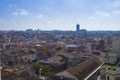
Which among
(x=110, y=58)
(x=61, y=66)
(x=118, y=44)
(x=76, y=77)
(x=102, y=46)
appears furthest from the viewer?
(x=102, y=46)

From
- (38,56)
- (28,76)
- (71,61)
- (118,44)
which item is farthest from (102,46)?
(28,76)

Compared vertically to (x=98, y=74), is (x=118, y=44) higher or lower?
higher

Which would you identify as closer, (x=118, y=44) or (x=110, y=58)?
(x=110, y=58)

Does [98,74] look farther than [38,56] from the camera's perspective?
No

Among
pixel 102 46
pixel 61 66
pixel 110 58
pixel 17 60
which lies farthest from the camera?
pixel 102 46

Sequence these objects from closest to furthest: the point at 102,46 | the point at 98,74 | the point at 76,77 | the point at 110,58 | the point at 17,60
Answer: the point at 76,77 < the point at 98,74 < the point at 17,60 < the point at 110,58 < the point at 102,46

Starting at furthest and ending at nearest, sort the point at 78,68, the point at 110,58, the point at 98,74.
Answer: the point at 110,58 < the point at 98,74 < the point at 78,68

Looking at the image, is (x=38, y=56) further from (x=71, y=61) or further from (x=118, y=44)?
(x=118, y=44)

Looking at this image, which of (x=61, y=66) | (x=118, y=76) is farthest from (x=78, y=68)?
(x=61, y=66)

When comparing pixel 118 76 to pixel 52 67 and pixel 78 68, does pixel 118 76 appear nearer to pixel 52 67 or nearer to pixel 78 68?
pixel 78 68
